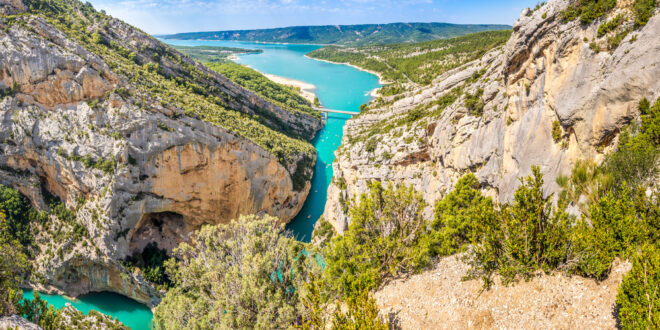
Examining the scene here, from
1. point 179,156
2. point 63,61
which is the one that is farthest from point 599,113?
point 63,61

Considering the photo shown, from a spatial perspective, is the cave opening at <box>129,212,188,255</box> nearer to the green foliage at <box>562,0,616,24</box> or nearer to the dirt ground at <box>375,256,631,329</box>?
the dirt ground at <box>375,256,631,329</box>

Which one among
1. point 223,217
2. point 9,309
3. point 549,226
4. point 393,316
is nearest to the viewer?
point 549,226

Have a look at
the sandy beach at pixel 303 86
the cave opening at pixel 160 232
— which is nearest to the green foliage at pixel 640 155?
the cave opening at pixel 160 232

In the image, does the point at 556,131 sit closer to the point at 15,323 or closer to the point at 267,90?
the point at 15,323

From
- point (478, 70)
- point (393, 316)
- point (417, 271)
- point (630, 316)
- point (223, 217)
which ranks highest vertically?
point (478, 70)

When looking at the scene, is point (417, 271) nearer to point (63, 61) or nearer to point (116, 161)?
point (116, 161)

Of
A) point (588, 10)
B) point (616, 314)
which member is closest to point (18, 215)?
point (616, 314)
